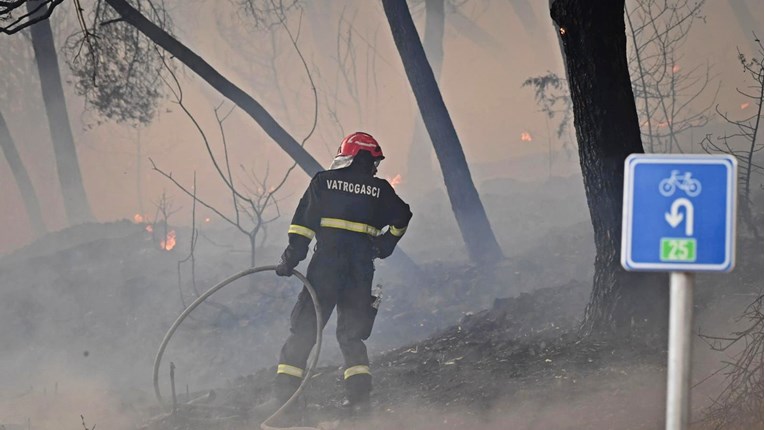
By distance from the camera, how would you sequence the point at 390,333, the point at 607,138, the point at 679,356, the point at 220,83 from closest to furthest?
the point at 679,356, the point at 607,138, the point at 390,333, the point at 220,83

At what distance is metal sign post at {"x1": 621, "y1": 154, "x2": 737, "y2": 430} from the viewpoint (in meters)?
2.91

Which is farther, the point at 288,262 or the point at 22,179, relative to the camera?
the point at 22,179

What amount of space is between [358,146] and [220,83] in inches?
80.6

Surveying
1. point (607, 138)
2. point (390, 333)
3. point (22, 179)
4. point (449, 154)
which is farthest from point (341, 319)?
point (22, 179)

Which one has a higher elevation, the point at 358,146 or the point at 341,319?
the point at 358,146

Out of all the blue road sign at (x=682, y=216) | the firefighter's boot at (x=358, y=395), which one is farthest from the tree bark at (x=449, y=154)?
the blue road sign at (x=682, y=216)

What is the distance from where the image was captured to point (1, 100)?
28.5 feet

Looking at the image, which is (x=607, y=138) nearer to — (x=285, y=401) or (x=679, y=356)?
(x=285, y=401)

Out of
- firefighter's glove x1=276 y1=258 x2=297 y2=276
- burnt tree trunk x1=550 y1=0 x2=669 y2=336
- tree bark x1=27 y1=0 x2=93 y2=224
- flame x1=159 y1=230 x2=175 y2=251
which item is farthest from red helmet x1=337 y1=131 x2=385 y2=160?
tree bark x1=27 y1=0 x2=93 y2=224

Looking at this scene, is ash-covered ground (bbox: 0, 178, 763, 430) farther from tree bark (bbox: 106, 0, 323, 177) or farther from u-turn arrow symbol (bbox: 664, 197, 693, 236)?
u-turn arrow symbol (bbox: 664, 197, 693, 236)

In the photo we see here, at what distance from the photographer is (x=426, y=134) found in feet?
26.8

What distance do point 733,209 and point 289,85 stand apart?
230 inches

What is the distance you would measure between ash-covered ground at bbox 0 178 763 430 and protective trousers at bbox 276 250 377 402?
232mm

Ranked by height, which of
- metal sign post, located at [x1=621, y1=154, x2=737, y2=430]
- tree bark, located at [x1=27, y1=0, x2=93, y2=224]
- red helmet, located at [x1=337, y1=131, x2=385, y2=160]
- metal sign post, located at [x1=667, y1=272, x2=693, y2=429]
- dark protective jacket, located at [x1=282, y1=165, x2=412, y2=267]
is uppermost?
tree bark, located at [x1=27, y1=0, x2=93, y2=224]
